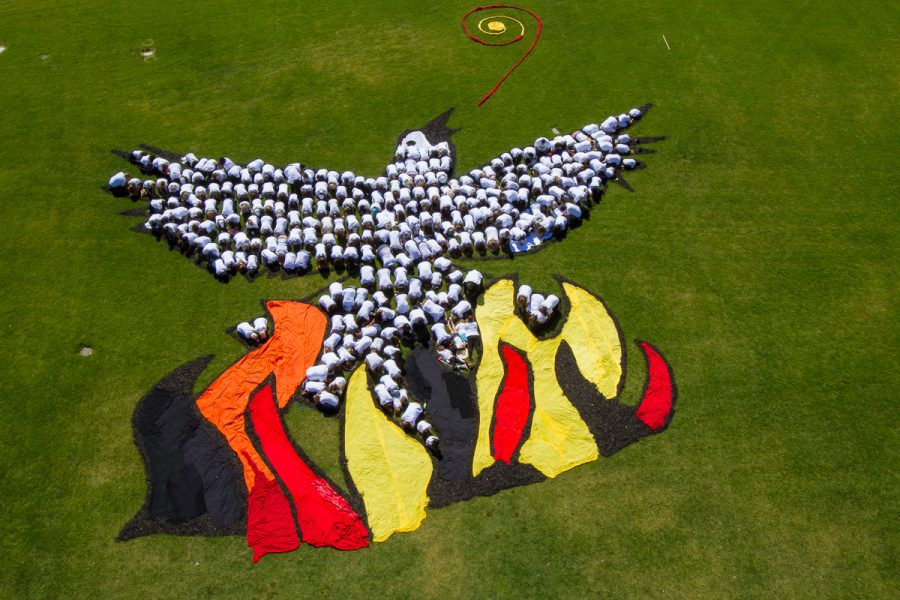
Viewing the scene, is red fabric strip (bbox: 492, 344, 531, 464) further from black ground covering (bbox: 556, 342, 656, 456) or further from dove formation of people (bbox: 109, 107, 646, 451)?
dove formation of people (bbox: 109, 107, 646, 451)

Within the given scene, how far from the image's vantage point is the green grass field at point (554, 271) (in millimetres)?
17703

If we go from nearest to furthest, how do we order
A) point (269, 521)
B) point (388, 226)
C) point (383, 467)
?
point (269, 521) → point (383, 467) → point (388, 226)

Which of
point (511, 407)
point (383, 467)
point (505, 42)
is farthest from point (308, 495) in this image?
point (505, 42)

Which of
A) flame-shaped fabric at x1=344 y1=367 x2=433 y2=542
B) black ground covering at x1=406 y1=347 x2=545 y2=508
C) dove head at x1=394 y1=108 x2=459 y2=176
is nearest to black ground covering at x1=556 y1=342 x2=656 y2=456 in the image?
black ground covering at x1=406 y1=347 x2=545 y2=508

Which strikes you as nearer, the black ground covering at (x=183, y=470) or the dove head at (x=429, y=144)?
the black ground covering at (x=183, y=470)

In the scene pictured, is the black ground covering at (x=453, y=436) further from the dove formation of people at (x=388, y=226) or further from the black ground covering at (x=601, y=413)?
the black ground covering at (x=601, y=413)

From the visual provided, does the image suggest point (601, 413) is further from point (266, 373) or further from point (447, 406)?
point (266, 373)

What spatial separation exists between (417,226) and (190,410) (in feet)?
36.5

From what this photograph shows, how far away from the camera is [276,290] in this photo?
23.3 meters

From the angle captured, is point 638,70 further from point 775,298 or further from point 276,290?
point 276,290

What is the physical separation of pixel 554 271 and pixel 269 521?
1407 cm

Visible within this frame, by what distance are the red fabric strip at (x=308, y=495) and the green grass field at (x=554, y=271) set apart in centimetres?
Result: 54

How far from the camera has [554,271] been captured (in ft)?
78.5

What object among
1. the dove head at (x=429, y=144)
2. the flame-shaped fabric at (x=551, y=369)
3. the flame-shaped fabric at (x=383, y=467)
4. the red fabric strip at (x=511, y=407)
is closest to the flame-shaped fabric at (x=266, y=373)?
the flame-shaped fabric at (x=383, y=467)
